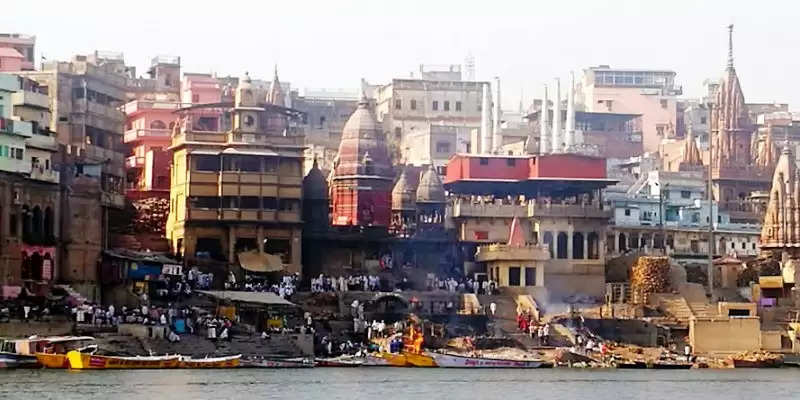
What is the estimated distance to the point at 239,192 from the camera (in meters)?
82.0

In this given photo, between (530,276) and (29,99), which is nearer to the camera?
(29,99)

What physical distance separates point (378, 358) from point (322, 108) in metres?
53.5

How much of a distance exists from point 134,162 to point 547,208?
21.6m

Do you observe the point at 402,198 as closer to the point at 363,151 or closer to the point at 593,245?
the point at 363,151

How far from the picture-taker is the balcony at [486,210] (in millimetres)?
86875

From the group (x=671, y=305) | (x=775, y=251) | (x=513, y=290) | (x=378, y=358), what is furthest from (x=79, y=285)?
(x=775, y=251)

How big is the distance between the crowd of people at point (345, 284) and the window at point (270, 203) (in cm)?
403

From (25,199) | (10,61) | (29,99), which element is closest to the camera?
(25,199)

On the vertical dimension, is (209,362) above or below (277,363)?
above

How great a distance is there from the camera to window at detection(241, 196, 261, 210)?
82.2m

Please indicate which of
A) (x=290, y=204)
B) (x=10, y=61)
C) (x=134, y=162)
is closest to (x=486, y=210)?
(x=290, y=204)

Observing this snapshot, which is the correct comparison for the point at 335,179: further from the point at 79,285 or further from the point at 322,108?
the point at 322,108

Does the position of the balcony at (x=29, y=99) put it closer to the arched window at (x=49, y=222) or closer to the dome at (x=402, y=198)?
the arched window at (x=49, y=222)

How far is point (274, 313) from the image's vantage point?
237 feet
